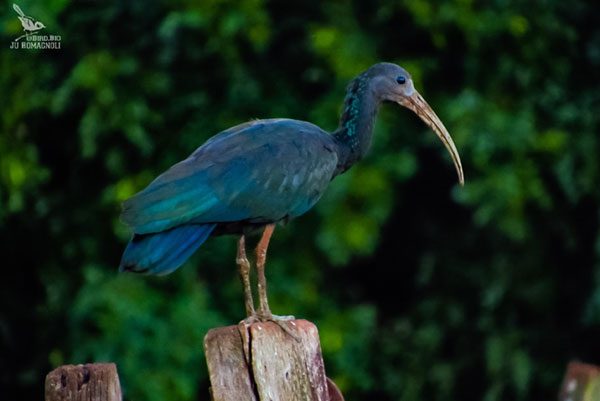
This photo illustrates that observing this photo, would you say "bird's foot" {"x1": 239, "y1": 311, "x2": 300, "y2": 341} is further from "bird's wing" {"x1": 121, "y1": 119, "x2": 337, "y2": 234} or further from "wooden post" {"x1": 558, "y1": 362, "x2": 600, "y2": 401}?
"wooden post" {"x1": 558, "y1": 362, "x2": 600, "y2": 401}

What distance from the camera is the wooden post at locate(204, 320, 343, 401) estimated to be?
9.52 ft

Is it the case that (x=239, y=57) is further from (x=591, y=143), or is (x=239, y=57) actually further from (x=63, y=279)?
(x=591, y=143)

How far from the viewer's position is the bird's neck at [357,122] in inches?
162

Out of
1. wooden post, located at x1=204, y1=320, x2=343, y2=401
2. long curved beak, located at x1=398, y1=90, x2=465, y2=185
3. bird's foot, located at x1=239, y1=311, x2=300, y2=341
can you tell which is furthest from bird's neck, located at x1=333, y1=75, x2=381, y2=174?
wooden post, located at x1=204, y1=320, x2=343, y2=401

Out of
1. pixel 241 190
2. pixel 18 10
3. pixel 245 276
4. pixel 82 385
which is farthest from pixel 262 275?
→ pixel 18 10

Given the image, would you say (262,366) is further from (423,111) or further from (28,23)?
(28,23)

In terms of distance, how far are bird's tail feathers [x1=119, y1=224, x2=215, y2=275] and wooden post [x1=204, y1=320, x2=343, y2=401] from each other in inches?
15.9

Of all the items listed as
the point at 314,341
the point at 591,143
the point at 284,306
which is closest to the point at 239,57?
the point at 284,306

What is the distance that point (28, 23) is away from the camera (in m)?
6.01

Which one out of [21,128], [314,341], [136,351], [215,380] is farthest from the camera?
[21,128]

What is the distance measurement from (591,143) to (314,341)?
3507 mm

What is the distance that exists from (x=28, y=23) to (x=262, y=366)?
3.65 metres

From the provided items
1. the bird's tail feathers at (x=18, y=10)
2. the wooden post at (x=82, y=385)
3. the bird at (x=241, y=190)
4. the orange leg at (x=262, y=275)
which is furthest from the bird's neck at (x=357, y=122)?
the bird's tail feathers at (x=18, y=10)

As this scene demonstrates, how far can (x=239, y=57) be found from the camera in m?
6.43
